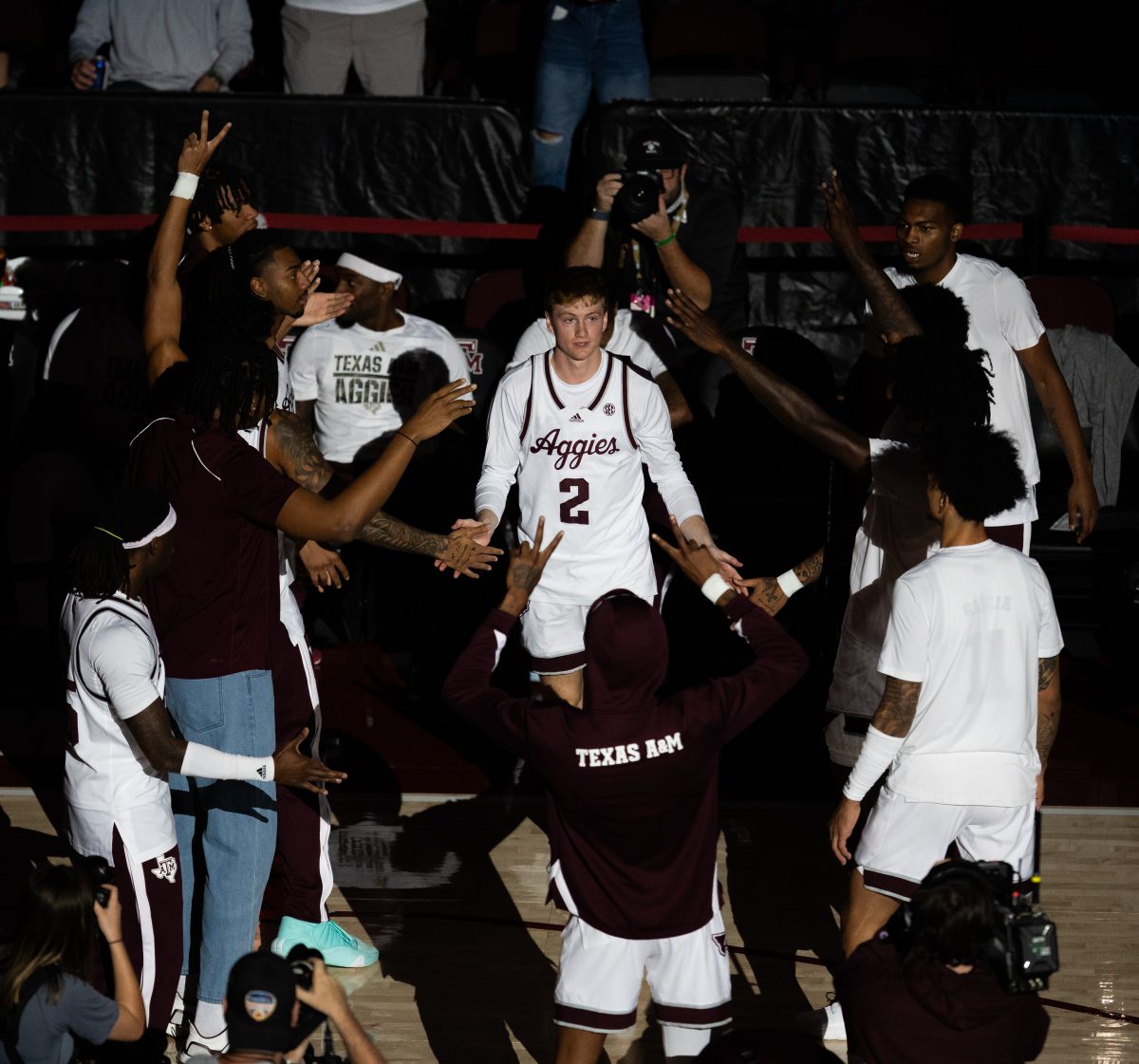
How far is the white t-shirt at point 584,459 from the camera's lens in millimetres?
5637

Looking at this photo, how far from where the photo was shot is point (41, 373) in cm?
813

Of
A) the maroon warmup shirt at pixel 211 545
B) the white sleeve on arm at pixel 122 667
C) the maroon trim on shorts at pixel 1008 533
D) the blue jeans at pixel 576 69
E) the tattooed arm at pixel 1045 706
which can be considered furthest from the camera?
the blue jeans at pixel 576 69

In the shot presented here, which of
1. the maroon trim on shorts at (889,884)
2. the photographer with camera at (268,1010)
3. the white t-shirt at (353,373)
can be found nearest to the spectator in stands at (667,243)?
the white t-shirt at (353,373)

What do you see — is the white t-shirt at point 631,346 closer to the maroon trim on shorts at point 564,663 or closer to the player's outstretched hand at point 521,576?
the maroon trim on shorts at point 564,663

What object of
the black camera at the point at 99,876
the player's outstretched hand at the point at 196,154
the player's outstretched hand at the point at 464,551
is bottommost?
the player's outstretched hand at the point at 464,551

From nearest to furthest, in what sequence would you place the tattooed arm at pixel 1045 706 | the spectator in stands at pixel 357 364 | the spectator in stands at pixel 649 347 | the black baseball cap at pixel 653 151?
the tattooed arm at pixel 1045 706 < the spectator in stands at pixel 649 347 < the black baseball cap at pixel 653 151 < the spectator in stands at pixel 357 364

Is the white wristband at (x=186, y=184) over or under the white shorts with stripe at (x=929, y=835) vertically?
over

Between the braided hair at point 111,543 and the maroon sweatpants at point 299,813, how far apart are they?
0.85 metres

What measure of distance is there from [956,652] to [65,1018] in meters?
2.29

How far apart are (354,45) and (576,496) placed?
181 inches

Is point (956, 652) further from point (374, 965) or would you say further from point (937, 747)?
point (374, 965)

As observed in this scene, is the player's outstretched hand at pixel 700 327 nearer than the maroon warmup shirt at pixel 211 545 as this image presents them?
No

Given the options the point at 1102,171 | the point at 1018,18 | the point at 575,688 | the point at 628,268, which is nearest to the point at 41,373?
the point at 628,268

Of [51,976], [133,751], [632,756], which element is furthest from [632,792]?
[133,751]
